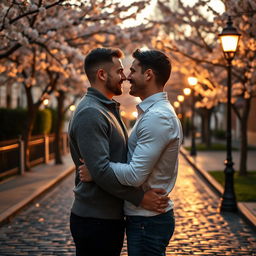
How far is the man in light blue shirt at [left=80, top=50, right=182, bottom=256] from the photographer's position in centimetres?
Result: 322

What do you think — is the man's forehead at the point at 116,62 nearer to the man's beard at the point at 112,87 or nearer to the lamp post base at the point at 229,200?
the man's beard at the point at 112,87

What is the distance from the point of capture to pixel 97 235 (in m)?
3.41

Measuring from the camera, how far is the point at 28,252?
713 cm

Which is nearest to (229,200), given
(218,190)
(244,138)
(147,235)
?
(218,190)

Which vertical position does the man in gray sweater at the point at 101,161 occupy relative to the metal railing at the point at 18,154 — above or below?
above

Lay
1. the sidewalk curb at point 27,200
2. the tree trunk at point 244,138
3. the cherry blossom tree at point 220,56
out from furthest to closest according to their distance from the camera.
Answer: the tree trunk at point 244,138 → the cherry blossom tree at point 220,56 → the sidewalk curb at point 27,200

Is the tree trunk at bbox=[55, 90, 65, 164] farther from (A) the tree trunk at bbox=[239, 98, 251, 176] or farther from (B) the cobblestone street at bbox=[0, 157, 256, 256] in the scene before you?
(B) the cobblestone street at bbox=[0, 157, 256, 256]

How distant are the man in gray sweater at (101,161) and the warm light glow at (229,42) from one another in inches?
293

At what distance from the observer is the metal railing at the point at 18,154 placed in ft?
51.1

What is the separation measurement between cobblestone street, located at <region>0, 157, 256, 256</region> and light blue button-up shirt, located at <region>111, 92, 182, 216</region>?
12.7 feet

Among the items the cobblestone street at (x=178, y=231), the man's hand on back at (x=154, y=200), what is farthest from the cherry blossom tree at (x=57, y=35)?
the man's hand on back at (x=154, y=200)

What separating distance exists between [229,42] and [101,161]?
7963 mm

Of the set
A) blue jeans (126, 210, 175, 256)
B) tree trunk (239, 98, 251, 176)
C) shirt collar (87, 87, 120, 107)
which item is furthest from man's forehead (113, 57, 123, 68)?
tree trunk (239, 98, 251, 176)

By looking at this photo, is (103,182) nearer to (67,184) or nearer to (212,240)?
(212,240)
